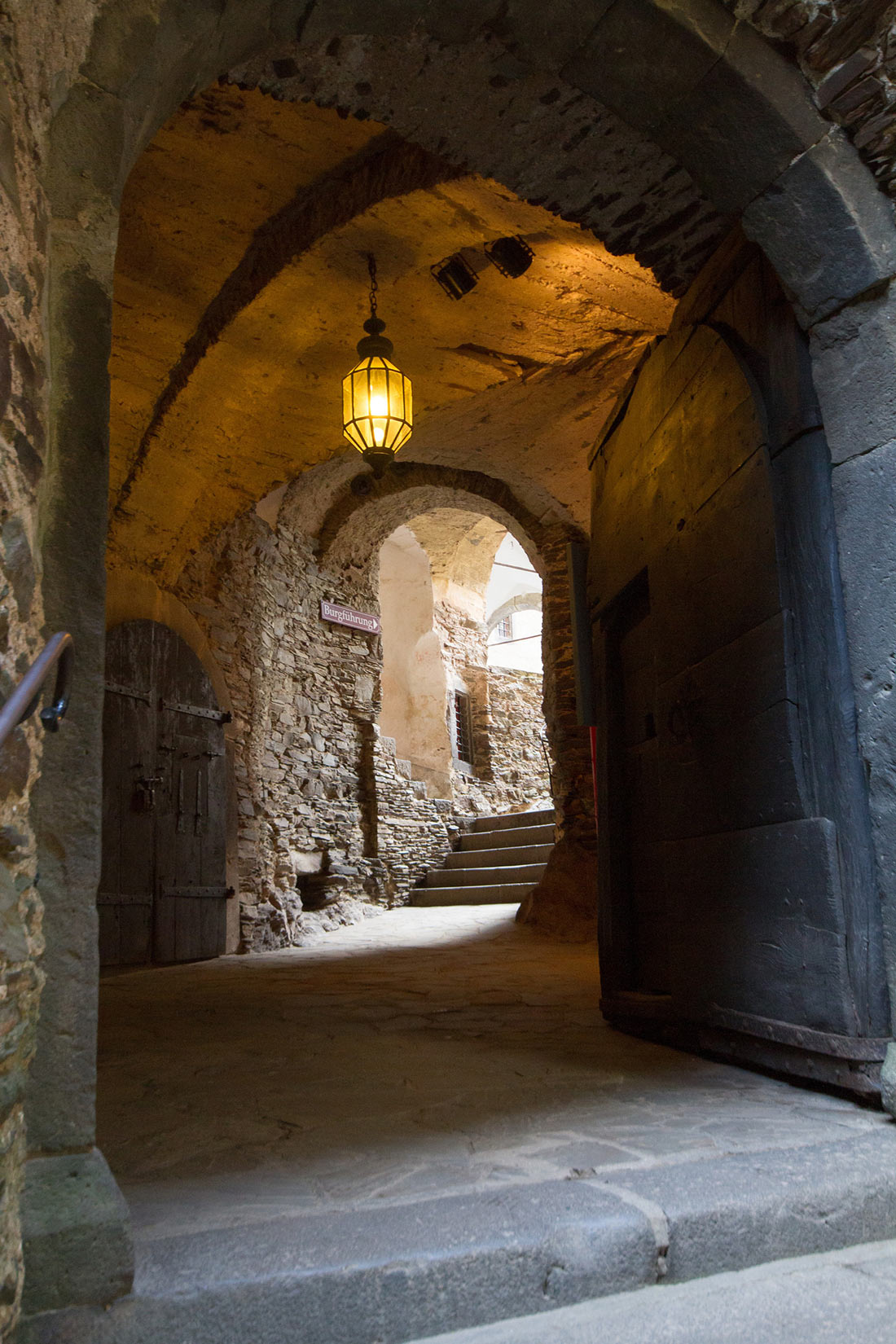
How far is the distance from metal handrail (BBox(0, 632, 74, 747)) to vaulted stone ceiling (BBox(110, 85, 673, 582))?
3.48 metres

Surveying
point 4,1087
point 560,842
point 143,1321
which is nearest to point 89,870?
point 4,1087

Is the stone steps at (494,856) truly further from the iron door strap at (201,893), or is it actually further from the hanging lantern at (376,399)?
the hanging lantern at (376,399)

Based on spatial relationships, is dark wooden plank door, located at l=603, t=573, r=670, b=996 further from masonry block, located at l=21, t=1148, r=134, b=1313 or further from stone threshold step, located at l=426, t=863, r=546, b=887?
stone threshold step, located at l=426, t=863, r=546, b=887

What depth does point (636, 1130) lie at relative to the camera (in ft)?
6.33

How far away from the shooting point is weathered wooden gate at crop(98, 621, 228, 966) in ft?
18.2

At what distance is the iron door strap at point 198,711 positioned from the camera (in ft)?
20.0

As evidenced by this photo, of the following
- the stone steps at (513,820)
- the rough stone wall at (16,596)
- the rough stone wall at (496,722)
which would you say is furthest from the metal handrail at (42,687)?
the rough stone wall at (496,722)

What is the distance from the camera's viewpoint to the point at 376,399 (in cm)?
479

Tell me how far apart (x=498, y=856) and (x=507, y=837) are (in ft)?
1.61

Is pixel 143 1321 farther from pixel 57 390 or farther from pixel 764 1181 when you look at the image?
pixel 57 390

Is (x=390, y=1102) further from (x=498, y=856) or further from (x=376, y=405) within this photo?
(x=498, y=856)

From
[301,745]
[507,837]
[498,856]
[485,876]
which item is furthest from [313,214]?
[507,837]

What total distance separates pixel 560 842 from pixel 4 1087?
6957 mm

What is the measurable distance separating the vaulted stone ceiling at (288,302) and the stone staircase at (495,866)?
5.22 m
